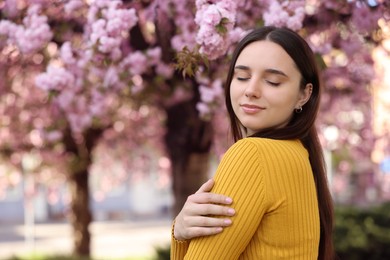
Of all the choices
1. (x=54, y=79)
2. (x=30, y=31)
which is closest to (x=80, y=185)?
(x=54, y=79)

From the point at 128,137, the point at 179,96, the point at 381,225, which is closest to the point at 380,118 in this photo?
the point at 381,225

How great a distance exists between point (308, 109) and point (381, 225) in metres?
7.49

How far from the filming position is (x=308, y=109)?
6.37ft

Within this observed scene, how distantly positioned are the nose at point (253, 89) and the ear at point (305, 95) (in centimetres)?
14

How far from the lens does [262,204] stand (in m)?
1.64

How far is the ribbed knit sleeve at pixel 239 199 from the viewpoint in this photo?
1.65 m

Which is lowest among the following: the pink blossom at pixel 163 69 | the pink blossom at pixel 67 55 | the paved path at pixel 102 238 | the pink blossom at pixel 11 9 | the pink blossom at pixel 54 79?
the paved path at pixel 102 238

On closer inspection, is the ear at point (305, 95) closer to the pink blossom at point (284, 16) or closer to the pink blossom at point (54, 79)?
the pink blossom at point (284, 16)

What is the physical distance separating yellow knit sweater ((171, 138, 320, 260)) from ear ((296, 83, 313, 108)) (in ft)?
0.67

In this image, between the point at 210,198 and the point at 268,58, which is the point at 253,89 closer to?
the point at 268,58

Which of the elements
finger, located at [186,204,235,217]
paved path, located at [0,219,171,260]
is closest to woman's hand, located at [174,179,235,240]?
finger, located at [186,204,235,217]

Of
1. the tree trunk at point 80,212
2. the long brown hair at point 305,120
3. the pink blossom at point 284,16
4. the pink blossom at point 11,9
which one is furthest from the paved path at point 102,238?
the long brown hair at point 305,120

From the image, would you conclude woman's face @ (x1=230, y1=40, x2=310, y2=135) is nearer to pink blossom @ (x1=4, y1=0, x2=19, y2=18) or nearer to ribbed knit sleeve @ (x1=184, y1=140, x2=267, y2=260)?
ribbed knit sleeve @ (x1=184, y1=140, x2=267, y2=260)

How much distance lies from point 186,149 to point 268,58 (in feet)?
15.7
